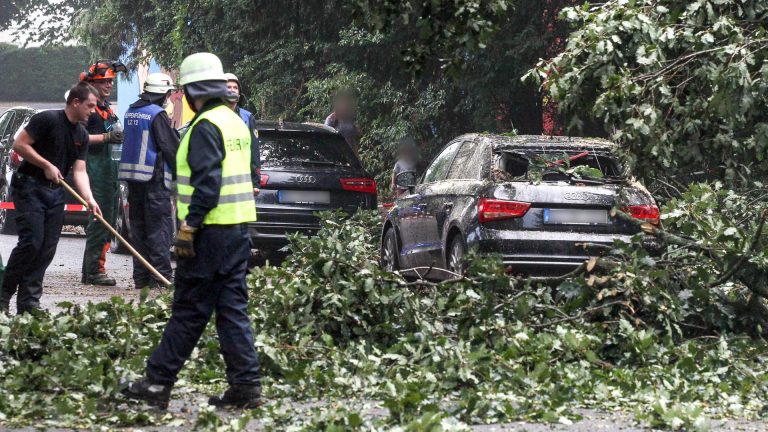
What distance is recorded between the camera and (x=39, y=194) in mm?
9438

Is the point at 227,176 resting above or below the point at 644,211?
above

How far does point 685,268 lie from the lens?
8.71 m

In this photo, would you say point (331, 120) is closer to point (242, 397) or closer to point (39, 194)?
point (39, 194)

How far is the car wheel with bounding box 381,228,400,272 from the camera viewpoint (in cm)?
1348

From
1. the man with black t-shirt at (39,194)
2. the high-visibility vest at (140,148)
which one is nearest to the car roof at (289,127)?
the high-visibility vest at (140,148)

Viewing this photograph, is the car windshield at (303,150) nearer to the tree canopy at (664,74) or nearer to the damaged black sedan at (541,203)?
the damaged black sedan at (541,203)

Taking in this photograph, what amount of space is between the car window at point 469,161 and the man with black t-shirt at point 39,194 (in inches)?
133

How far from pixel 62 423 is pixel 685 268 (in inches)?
169

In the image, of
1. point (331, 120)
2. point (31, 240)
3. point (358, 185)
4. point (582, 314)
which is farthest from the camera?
point (331, 120)

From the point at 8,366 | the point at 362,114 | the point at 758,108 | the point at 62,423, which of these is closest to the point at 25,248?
the point at 8,366

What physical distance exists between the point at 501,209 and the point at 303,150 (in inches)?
188

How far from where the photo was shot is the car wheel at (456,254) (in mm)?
11348

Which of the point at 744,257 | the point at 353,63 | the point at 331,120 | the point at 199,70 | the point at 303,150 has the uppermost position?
the point at 353,63

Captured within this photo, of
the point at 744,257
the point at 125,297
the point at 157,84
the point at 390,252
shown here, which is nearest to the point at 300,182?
the point at 390,252
